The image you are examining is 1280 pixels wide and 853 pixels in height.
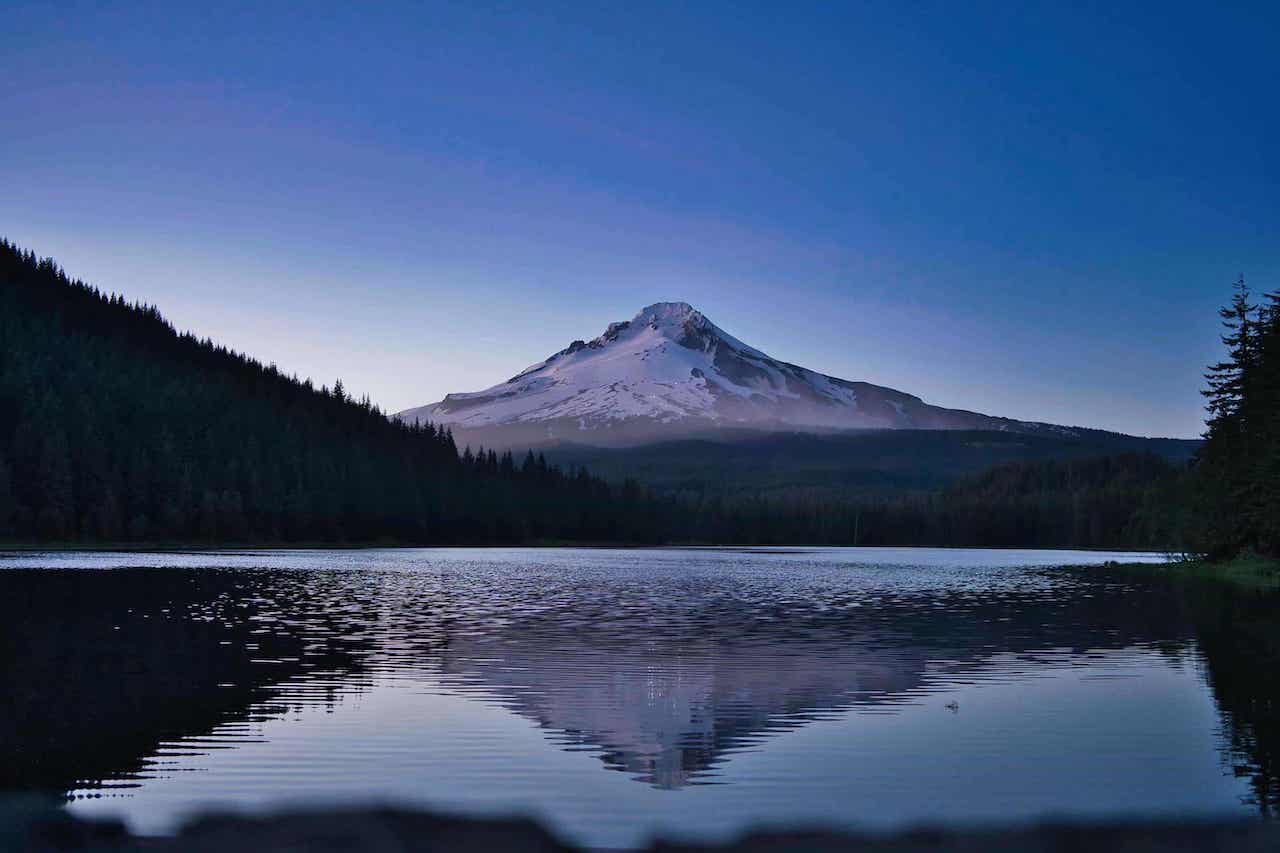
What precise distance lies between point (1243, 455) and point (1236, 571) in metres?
7.75

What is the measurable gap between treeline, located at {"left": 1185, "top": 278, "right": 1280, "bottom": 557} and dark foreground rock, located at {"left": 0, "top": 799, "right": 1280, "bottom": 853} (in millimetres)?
65174

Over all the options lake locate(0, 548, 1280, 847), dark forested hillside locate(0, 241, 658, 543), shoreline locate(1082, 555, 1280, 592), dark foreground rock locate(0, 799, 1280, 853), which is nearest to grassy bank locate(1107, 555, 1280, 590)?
shoreline locate(1082, 555, 1280, 592)

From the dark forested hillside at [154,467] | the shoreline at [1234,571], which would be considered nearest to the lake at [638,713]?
the shoreline at [1234,571]

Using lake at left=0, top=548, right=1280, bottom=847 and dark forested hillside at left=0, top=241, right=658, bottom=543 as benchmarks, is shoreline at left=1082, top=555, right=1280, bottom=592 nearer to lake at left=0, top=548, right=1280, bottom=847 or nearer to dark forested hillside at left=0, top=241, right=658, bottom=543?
lake at left=0, top=548, right=1280, bottom=847

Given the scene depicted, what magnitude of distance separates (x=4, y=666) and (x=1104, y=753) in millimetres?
24456

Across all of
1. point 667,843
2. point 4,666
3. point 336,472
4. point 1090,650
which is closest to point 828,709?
point 667,843

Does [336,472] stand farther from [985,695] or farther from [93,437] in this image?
[985,695]

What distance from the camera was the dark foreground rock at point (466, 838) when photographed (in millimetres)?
13898

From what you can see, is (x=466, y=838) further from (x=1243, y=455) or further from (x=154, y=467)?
(x=154, y=467)

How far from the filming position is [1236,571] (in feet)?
269

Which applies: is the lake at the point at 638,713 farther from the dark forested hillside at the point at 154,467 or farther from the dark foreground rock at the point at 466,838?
the dark forested hillside at the point at 154,467

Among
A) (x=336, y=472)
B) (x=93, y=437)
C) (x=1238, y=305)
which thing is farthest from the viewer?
(x=336, y=472)

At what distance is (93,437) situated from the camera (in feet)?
501

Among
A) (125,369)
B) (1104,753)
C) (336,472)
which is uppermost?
(125,369)
